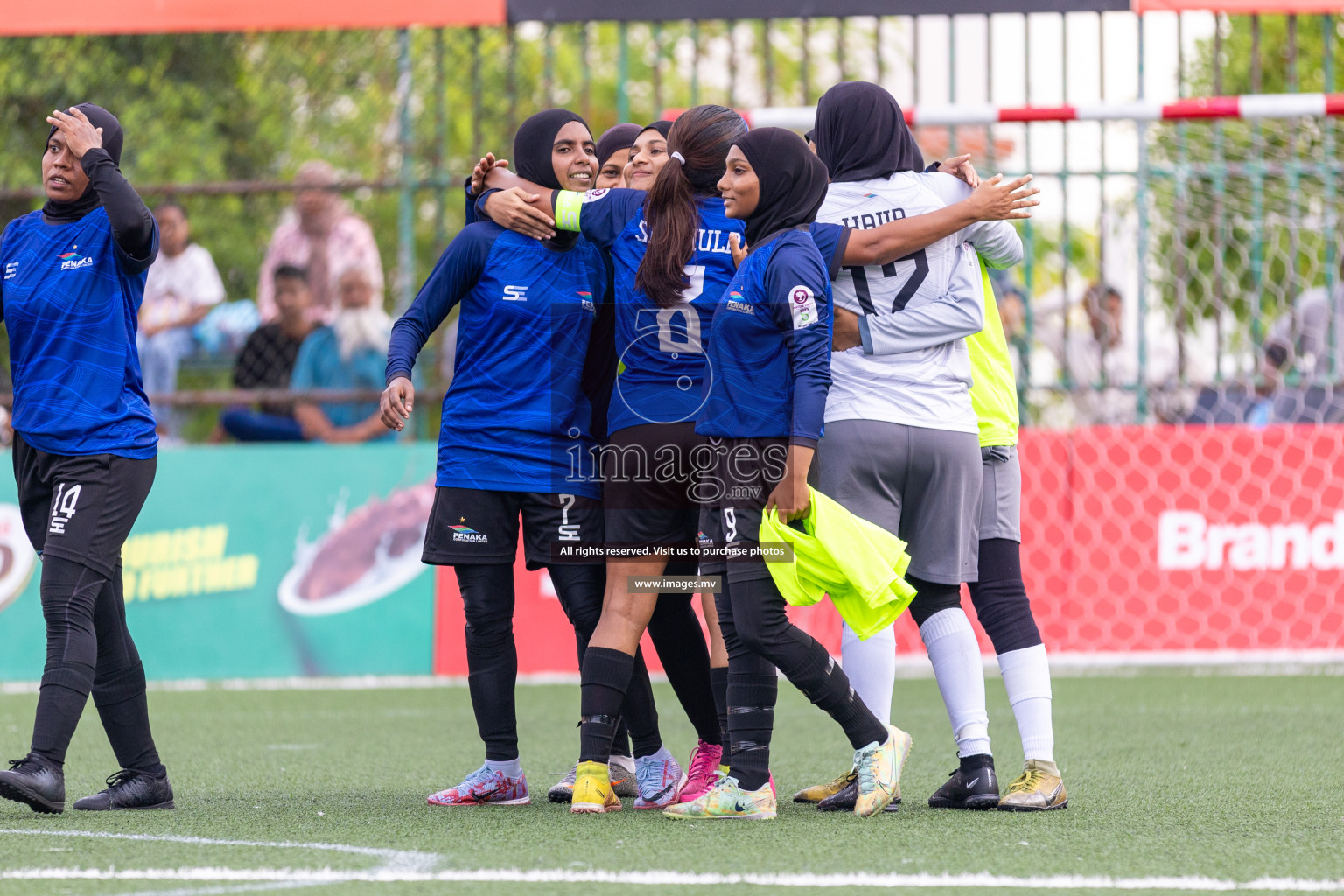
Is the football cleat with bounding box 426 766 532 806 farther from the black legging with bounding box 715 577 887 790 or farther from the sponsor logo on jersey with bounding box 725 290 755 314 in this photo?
the sponsor logo on jersey with bounding box 725 290 755 314

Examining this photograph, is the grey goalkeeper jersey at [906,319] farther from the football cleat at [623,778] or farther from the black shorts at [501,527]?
the football cleat at [623,778]

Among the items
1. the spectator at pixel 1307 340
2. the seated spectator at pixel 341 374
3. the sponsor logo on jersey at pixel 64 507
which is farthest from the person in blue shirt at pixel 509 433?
the spectator at pixel 1307 340

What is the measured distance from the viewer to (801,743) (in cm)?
603

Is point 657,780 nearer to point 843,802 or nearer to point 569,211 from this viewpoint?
point 843,802

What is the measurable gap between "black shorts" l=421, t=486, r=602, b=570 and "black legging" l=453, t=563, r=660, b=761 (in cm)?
5

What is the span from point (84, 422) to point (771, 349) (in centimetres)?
189

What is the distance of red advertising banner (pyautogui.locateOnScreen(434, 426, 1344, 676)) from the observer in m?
8.54

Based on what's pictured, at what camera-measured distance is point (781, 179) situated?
13.7 ft

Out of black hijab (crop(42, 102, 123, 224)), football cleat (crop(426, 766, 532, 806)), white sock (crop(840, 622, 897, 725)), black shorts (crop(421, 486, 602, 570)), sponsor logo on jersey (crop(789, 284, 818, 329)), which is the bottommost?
football cleat (crop(426, 766, 532, 806))

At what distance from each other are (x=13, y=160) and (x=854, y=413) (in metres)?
7.40

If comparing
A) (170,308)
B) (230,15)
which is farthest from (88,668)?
(230,15)

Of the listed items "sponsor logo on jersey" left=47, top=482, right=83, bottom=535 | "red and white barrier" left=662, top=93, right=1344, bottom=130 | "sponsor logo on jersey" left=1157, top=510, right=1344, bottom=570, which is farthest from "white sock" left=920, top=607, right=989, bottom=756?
"sponsor logo on jersey" left=1157, top=510, right=1344, bottom=570

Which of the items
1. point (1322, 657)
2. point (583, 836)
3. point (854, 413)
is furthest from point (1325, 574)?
point (583, 836)

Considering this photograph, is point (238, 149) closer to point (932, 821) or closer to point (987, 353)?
point (987, 353)
